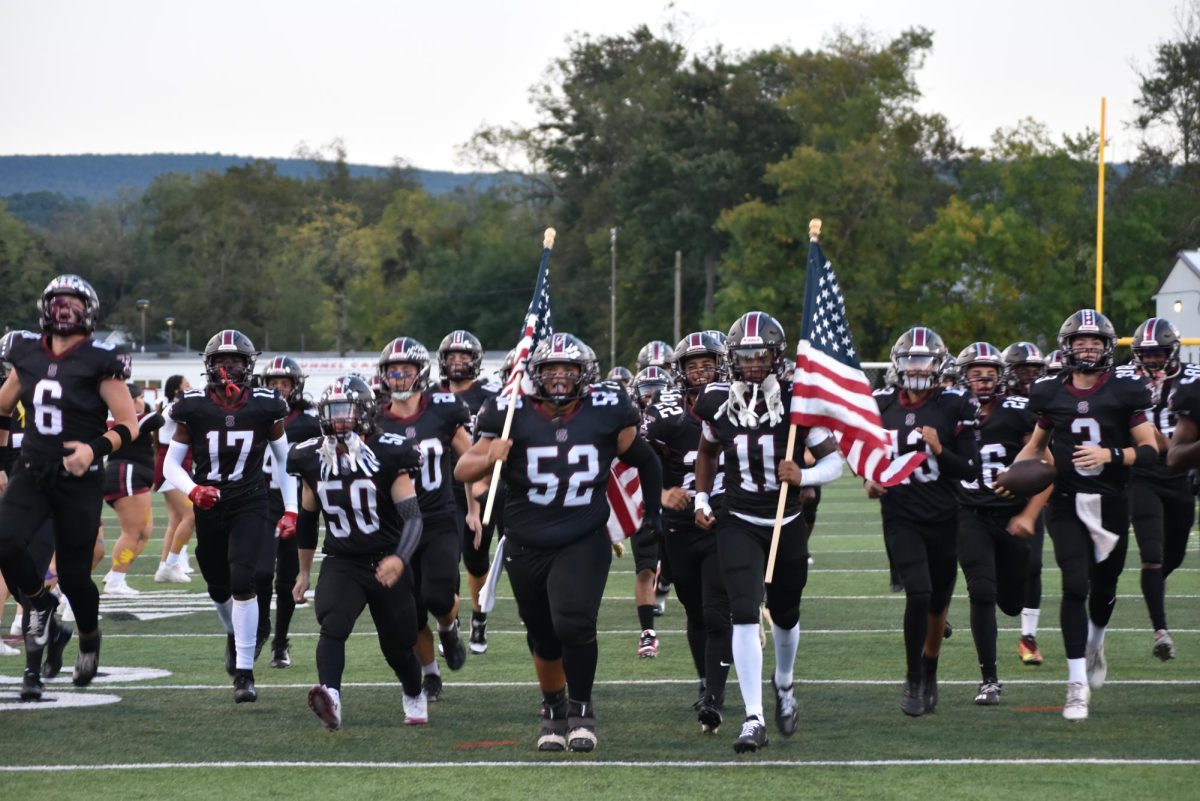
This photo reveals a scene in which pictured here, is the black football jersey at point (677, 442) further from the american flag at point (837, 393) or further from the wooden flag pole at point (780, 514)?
the wooden flag pole at point (780, 514)

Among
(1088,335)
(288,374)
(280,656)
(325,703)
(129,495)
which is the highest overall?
(1088,335)

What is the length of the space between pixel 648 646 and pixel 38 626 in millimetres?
3601

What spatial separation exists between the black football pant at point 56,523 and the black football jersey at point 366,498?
1.37 meters

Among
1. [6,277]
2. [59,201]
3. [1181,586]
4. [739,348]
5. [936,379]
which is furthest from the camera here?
[59,201]

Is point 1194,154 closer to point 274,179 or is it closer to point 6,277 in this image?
point 6,277

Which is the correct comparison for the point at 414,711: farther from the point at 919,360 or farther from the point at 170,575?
the point at 170,575

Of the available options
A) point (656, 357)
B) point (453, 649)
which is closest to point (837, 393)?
point (453, 649)

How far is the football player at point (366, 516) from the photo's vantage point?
8.34 metres

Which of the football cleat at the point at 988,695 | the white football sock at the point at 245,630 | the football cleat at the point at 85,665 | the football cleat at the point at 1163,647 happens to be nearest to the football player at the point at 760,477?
the football cleat at the point at 988,695

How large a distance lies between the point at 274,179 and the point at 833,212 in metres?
52.5

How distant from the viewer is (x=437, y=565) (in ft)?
→ 30.6

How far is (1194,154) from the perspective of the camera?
6322cm

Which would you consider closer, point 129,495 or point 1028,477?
point 1028,477

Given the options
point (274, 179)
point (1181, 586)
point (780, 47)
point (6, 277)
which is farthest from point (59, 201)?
point (1181, 586)
